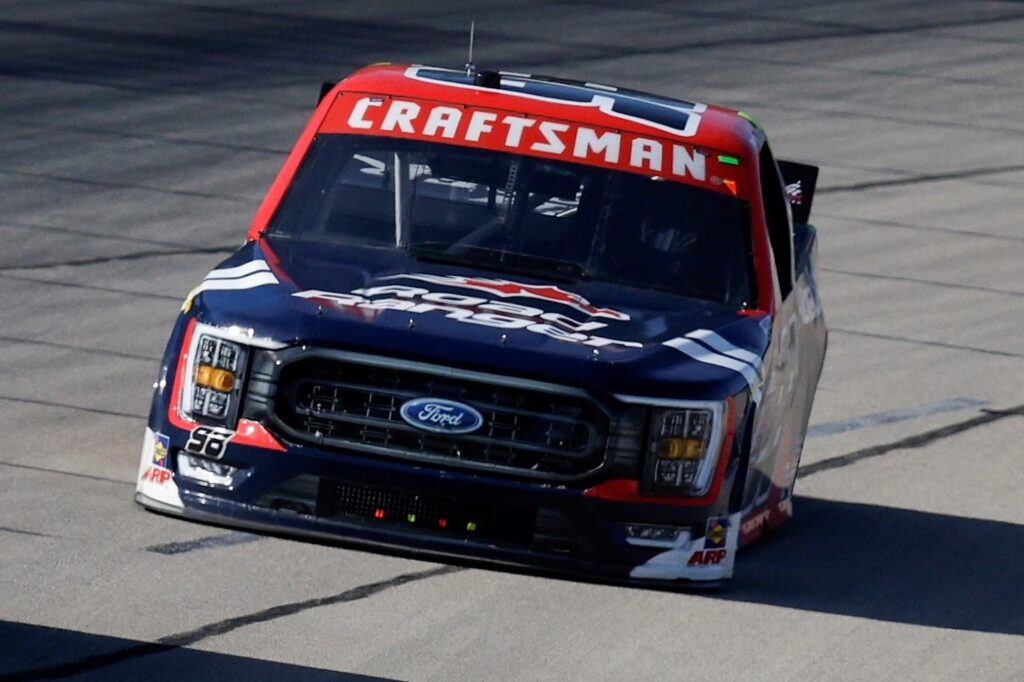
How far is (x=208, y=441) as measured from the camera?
7105 millimetres

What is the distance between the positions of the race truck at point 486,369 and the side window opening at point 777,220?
39cm

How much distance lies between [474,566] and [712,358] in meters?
1.05

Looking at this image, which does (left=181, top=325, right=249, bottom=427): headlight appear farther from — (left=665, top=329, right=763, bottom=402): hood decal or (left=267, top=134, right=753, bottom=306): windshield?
(left=665, top=329, right=763, bottom=402): hood decal

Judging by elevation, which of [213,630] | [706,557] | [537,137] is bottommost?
[213,630]

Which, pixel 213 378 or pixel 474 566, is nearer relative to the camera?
pixel 474 566

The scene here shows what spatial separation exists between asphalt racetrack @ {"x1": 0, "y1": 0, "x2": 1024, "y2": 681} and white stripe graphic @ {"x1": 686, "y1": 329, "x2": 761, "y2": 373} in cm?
Result: 80

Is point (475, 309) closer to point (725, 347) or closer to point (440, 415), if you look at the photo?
point (440, 415)

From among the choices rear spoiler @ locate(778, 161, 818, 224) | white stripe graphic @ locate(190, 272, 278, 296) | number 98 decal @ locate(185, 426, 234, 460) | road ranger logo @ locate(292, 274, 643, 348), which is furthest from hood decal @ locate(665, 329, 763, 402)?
rear spoiler @ locate(778, 161, 818, 224)

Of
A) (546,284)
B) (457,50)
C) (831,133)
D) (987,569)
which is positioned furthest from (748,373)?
(457,50)

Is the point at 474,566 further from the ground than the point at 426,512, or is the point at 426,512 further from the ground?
the point at 426,512

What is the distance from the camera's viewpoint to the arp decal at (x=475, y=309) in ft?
23.4

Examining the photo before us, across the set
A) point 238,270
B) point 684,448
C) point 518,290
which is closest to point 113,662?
point 238,270

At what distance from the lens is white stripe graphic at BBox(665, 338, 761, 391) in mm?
7285

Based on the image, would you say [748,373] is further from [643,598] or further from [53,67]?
[53,67]
